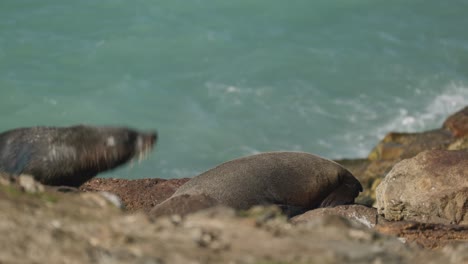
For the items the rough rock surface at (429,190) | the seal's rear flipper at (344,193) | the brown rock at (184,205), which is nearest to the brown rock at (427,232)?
the rough rock surface at (429,190)

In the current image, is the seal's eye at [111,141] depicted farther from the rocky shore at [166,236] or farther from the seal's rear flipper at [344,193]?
the seal's rear flipper at [344,193]

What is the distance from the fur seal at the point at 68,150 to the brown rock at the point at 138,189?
192cm

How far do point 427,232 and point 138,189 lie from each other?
4.19 m

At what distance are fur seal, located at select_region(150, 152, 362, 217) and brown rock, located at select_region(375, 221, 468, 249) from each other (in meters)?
2.47

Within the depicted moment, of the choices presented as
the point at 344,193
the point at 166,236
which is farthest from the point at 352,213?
the point at 166,236

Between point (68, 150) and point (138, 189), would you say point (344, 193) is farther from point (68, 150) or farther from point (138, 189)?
point (68, 150)

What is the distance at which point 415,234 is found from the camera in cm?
759

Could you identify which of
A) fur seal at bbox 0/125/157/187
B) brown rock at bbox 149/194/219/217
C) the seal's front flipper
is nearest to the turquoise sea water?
the seal's front flipper

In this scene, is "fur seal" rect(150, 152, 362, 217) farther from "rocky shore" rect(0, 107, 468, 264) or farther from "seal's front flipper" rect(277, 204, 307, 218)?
"rocky shore" rect(0, 107, 468, 264)

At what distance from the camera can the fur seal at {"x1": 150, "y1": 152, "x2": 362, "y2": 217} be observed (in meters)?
10.1

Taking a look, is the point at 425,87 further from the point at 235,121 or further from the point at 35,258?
the point at 35,258

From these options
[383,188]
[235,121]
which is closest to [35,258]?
[383,188]

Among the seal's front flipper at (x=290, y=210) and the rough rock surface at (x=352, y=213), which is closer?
the rough rock surface at (x=352, y=213)

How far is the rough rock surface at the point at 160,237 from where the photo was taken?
165 inches
